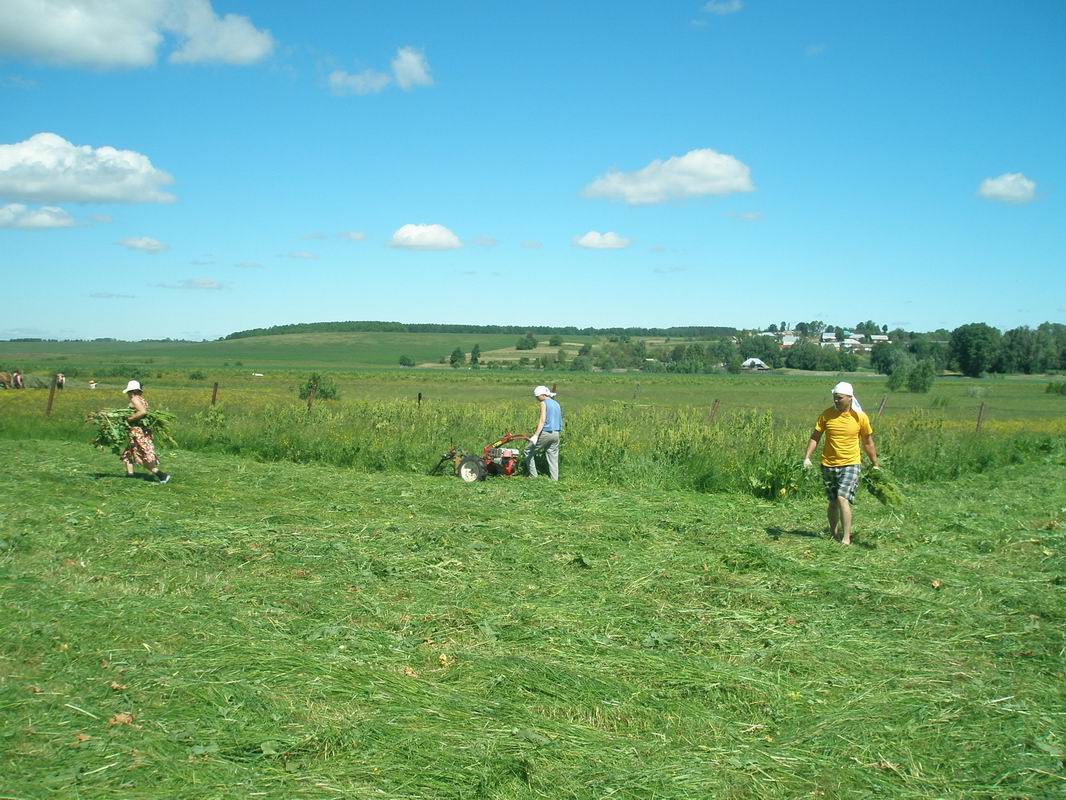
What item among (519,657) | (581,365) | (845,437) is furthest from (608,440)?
(581,365)

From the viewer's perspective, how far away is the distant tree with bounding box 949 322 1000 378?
6138 cm

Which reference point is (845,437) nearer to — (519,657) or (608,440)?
(519,657)

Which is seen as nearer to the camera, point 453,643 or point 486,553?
point 453,643

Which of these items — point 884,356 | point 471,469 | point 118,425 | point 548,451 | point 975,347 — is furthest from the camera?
point 884,356

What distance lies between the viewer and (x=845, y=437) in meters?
9.10

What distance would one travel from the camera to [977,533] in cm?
973

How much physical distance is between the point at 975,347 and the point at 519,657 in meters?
64.0

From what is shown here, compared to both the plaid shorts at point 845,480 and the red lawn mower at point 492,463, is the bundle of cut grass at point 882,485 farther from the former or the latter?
the red lawn mower at point 492,463

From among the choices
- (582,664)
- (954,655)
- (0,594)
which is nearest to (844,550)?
(954,655)

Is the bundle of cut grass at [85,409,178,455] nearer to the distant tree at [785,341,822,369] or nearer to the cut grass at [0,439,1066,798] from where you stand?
the cut grass at [0,439,1066,798]

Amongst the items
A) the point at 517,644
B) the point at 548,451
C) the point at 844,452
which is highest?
the point at 844,452

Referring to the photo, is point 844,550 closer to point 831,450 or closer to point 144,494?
point 831,450

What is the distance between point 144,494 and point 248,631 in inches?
250

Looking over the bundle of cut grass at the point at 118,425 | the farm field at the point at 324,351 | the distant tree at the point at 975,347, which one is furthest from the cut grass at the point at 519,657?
the farm field at the point at 324,351
